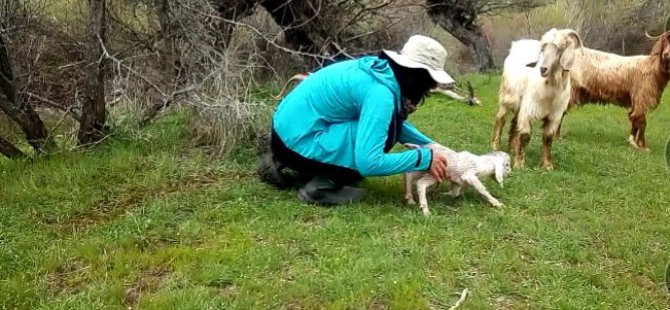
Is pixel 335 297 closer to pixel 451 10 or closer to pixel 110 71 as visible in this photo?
pixel 110 71

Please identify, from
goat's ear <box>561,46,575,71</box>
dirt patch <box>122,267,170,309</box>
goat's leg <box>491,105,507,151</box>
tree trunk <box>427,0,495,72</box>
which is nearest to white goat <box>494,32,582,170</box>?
goat's ear <box>561,46,575,71</box>

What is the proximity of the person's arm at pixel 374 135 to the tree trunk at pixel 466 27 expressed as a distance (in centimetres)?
1104

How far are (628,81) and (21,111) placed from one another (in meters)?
7.48

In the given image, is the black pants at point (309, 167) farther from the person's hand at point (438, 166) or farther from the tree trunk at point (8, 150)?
the tree trunk at point (8, 150)

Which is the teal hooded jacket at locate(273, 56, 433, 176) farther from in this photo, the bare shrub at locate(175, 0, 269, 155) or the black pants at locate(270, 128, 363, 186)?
the bare shrub at locate(175, 0, 269, 155)

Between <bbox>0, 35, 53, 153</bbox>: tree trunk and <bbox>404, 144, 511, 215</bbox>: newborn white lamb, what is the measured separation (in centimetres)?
343

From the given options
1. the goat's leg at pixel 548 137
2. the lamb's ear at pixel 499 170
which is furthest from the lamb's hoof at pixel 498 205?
the goat's leg at pixel 548 137

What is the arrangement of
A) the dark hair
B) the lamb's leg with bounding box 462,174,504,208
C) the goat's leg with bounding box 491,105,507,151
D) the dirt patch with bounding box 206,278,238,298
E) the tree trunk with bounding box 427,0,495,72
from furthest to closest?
the tree trunk with bounding box 427,0,495,72
the goat's leg with bounding box 491,105,507,151
the lamb's leg with bounding box 462,174,504,208
the dark hair
the dirt patch with bounding box 206,278,238,298

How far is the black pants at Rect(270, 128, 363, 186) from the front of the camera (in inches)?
223

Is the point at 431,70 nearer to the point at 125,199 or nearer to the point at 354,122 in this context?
the point at 354,122

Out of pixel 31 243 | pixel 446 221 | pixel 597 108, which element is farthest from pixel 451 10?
pixel 31 243

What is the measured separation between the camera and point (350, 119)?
5531 mm

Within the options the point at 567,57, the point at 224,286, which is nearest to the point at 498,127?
the point at 567,57

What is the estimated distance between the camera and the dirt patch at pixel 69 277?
425 centimetres
